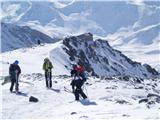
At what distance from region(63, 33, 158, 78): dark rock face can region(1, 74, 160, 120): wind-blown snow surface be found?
5726 cm

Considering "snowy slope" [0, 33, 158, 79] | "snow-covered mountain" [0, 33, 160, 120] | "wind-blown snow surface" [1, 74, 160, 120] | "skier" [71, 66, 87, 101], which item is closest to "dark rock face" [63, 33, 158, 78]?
"snowy slope" [0, 33, 158, 79]

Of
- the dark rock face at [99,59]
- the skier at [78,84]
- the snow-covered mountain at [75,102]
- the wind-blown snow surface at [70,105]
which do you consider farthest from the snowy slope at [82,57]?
the skier at [78,84]

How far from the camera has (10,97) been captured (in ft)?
112

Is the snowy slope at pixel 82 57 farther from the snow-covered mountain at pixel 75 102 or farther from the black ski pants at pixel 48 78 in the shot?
the black ski pants at pixel 48 78

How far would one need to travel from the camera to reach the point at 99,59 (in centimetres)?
12112

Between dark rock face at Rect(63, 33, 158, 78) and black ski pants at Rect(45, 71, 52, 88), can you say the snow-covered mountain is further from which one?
dark rock face at Rect(63, 33, 158, 78)

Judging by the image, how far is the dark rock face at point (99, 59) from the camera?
107925 mm

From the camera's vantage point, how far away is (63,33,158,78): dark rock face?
354ft

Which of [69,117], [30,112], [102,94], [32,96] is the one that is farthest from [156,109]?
[102,94]

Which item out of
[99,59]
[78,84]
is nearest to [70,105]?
[78,84]

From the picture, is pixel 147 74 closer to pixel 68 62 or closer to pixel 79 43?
pixel 79 43

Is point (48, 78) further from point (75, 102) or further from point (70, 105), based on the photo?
point (70, 105)

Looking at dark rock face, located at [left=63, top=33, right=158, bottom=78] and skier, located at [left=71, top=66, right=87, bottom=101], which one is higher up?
dark rock face, located at [left=63, top=33, right=158, bottom=78]

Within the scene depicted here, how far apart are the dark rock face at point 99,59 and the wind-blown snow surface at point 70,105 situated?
5726cm
